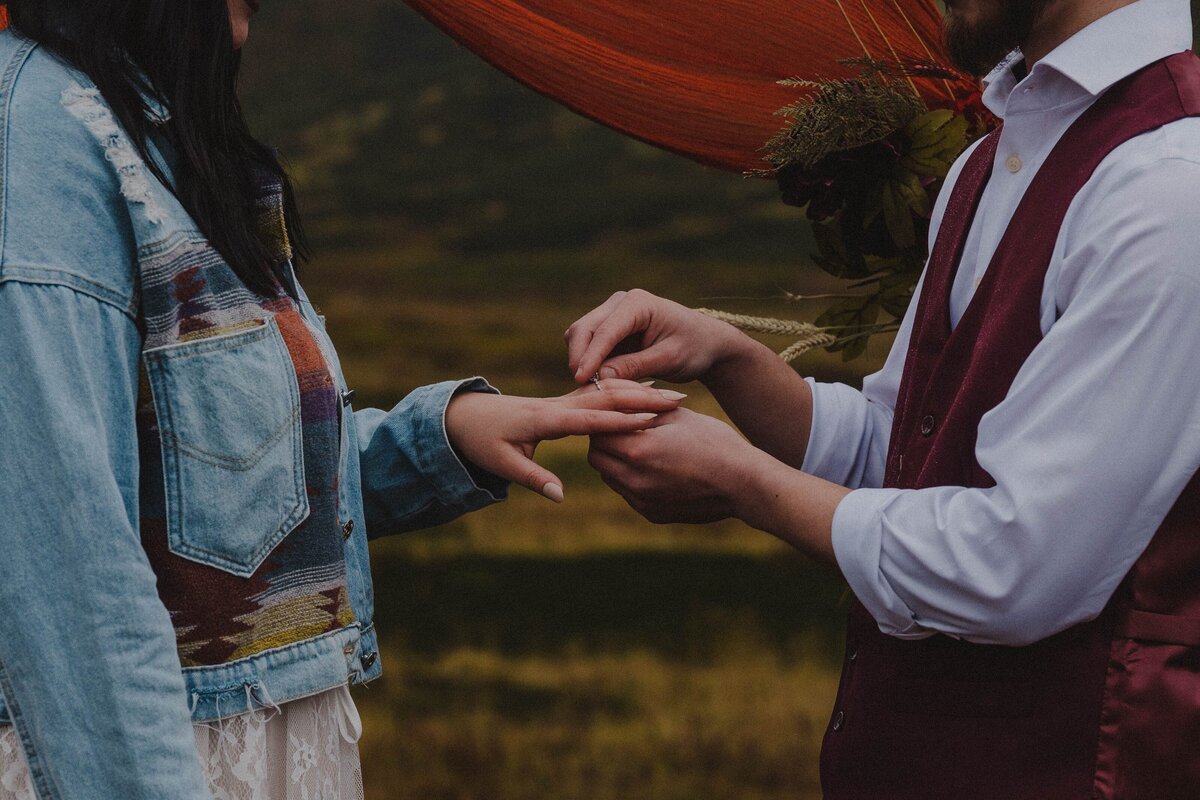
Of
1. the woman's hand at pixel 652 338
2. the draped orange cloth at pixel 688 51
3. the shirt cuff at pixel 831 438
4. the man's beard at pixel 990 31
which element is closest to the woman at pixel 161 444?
the woman's hand at pixel 652 338

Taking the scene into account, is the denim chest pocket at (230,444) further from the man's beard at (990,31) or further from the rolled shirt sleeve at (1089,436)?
the man's beard at (990,31)

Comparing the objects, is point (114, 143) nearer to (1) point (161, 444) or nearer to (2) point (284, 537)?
(1) point (161, 444)

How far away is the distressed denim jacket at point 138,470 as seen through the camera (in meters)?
0.76

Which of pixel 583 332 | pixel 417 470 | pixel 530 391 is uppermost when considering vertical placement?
pixel 583 332

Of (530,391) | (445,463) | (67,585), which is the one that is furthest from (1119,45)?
(530,391)

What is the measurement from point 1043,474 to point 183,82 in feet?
2.45

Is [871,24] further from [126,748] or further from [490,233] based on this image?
[490,233]

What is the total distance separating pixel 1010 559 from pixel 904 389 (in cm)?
25

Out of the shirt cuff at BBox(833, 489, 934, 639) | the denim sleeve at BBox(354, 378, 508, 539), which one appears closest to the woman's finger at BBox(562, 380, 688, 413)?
the denim sleeve at BBox(354, 378, 508, 539)

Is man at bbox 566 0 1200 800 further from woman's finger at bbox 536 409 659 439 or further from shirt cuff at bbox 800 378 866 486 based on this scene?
shirt cuff at bbox 800 378 866 486

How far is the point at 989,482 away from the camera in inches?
37.2

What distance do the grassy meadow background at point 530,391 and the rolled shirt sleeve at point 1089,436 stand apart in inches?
75.3

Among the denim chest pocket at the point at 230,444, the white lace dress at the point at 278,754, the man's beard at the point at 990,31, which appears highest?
the man's beard at the point at 990,31

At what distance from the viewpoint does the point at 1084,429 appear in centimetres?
85
